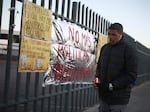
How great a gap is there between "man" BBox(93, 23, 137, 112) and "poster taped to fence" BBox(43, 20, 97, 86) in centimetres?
189

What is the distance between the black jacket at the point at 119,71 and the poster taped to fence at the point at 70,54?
6.26ft

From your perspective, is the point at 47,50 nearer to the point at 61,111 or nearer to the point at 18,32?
the point at 18,32

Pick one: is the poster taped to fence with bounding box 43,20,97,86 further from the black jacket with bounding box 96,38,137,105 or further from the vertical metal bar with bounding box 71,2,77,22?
the black jacket with bounding box 96,38,137,105

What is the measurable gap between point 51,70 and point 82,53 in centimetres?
253

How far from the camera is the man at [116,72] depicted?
541cm

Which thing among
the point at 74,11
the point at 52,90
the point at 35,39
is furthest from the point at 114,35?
the point at 74,11

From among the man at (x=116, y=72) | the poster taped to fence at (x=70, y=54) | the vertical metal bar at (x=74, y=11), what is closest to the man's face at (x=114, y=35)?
the man at (x=116, y=72)

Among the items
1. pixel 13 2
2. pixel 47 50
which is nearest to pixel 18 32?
pixel 13 2

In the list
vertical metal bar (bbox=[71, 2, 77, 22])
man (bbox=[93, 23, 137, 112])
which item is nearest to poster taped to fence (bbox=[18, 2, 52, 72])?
man (bbox=[93, 23, 137, 112])

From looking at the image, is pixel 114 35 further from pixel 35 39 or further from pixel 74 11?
pixel 74 11

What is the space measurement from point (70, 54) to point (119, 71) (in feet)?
10.7

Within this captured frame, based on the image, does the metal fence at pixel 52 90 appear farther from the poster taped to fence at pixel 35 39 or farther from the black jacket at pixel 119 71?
the black jacket at pixel 119 71

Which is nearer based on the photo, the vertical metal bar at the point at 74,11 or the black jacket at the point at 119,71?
the black jacket at the point at 119,71

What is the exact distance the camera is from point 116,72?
5508mm
